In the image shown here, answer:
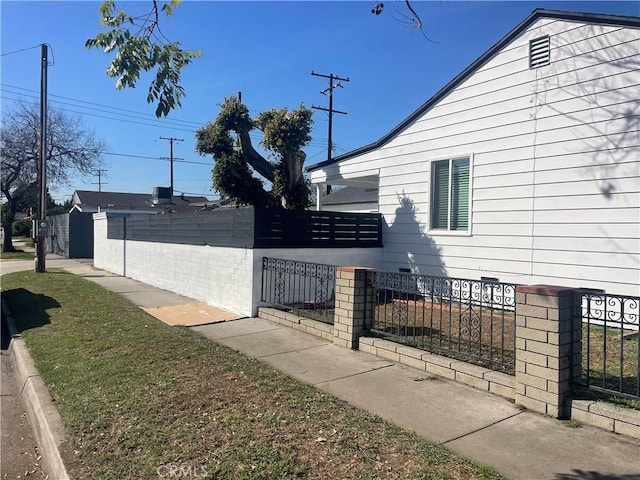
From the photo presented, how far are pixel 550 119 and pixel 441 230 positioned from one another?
9.54 feet

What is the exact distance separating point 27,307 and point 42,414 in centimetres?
652

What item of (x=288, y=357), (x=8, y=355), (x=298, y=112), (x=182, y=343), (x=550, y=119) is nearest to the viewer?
(x=288, y=357)

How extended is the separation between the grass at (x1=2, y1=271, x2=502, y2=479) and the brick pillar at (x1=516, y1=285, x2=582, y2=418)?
4.21 feet

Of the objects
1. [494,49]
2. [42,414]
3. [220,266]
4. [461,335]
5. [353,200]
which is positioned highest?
[494,49]

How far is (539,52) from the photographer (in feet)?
26.8

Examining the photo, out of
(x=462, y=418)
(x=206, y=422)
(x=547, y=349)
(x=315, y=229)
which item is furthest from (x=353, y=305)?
(x=315, y=229)

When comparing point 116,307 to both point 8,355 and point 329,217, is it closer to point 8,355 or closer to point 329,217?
point 8,355

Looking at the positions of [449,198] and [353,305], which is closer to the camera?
[353,305]

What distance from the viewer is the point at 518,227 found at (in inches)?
331

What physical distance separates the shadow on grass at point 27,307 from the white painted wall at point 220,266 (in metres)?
2.86

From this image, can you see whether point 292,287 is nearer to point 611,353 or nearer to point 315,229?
point 315,229

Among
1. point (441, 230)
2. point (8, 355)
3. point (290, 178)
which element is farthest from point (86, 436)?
point (290, 178)

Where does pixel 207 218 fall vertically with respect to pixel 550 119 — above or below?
below

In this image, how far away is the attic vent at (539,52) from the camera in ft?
26.4
